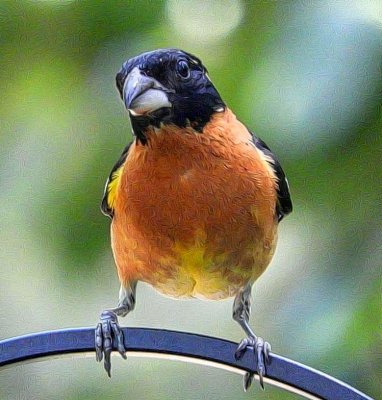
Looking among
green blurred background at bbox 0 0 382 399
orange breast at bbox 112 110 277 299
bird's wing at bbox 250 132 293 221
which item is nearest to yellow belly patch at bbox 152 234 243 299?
orange breast at bbox 112 110 277 299

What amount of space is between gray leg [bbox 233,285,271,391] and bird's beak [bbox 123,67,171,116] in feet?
0.80

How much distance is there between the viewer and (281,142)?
1.26 m

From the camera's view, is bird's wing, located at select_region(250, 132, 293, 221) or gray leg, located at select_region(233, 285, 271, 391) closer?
gray leg, located at select_region(233, 285, 271, 391)

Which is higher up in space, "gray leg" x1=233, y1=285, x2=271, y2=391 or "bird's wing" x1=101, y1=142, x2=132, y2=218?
"bird's wing" x1=101, y1=142, x2=132, y2=218

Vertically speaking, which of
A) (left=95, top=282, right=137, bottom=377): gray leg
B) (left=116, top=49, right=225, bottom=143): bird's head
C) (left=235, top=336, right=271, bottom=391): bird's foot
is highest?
(left=116, top=49, right=225, bottom=143): bird's head

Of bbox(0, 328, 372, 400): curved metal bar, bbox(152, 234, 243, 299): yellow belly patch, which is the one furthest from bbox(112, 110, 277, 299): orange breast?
bbox(0, 328, 372, 400): curved metal bar

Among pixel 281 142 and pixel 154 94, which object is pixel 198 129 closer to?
pixel 154 94

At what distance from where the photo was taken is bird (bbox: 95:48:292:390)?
78 centimetres

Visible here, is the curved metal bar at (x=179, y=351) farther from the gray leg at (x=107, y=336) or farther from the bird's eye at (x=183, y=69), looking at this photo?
the bird's eye at (x=183, y=69)

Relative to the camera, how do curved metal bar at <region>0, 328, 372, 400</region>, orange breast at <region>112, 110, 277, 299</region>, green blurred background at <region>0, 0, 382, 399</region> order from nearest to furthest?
1. curved metal bar at <region>0, 328, 372, 400</region>
2. orange breast at <region>112, 110, 277, 299</region>
3. green blurred background at <region>0, 0, 382, 399</region>

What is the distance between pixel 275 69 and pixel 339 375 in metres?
0.50

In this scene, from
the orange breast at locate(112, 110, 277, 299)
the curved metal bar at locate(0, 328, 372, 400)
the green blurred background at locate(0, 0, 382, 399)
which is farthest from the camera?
the green blurred background at locate(0, 0, 382, 399)

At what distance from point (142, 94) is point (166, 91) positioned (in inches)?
2.4

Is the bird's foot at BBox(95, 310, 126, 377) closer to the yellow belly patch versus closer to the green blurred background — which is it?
the yellow belly patch
